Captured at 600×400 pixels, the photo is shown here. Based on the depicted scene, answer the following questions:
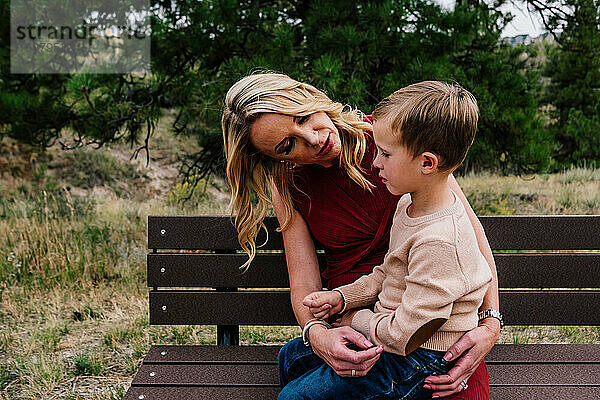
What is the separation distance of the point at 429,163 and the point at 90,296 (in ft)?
9.56

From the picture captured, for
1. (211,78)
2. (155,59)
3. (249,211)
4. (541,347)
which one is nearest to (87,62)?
(155,59)

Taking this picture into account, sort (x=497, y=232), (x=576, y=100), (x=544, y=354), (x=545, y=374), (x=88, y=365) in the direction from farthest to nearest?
1. (x=576, y=100)
2. (x=88, y=365)
3. (x=497, y=232)
4. (x=544, y=354)
5. (x=545, y=374)

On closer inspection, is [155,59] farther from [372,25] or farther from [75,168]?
[75,168]

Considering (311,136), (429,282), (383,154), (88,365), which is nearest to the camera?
(429,282)

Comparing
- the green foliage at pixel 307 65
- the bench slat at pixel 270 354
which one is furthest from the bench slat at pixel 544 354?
the green foliage at pixel 307 65

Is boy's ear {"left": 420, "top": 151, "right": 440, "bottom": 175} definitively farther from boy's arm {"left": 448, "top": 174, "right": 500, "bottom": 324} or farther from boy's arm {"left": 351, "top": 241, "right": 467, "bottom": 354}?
boy's arm {"left": 448, "top": 174, "right": 500, "bottom": 324}

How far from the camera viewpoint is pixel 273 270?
2389 millimetres

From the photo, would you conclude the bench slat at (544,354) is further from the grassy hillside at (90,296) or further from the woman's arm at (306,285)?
the grassy hillside at (90,296)

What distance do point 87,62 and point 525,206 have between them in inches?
180

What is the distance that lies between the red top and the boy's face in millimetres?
377

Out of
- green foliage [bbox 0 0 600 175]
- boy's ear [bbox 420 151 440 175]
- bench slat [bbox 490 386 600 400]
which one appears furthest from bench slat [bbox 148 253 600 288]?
green foliage [bbox 0 0 600 175]

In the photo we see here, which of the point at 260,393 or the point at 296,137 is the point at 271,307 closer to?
the point at 260,393

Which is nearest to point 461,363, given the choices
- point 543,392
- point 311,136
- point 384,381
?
point 384,381

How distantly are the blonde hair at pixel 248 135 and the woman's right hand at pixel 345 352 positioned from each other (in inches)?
17.5
